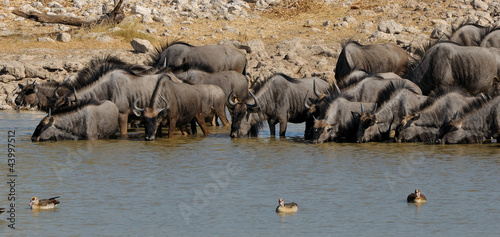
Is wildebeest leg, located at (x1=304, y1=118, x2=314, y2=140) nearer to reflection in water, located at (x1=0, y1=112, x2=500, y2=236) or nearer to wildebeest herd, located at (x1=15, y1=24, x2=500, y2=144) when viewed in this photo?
wildebeest herd, located at (x1=15, y1=24, x2=500, y2=144)

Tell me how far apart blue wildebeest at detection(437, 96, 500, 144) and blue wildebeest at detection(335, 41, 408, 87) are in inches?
205

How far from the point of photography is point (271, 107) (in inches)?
639

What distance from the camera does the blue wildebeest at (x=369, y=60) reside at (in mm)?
19875

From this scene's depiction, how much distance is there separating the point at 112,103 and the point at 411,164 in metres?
5.70

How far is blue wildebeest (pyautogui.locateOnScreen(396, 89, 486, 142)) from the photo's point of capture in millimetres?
14891

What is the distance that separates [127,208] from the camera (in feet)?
31.6

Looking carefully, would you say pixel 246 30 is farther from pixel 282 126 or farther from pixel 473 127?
pixel 473 127

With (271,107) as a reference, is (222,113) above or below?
below

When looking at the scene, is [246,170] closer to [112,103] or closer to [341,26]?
[112,103]

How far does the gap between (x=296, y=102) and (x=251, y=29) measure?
13339 mm

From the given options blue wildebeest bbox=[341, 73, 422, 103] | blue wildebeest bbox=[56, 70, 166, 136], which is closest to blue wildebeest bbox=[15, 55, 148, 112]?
blue wildebeest bbox=[56, 70, 166, 136]

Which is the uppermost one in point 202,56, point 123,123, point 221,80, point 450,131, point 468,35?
point 468,35

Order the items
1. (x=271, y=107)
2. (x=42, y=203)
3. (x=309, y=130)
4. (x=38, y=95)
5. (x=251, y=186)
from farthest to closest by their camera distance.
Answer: (x=38, y=95), (x=271, y=107), (x=309, y=130), (x=251, y=186), (x=42, y=203)

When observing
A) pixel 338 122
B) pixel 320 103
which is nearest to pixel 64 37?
pixel 320 103
